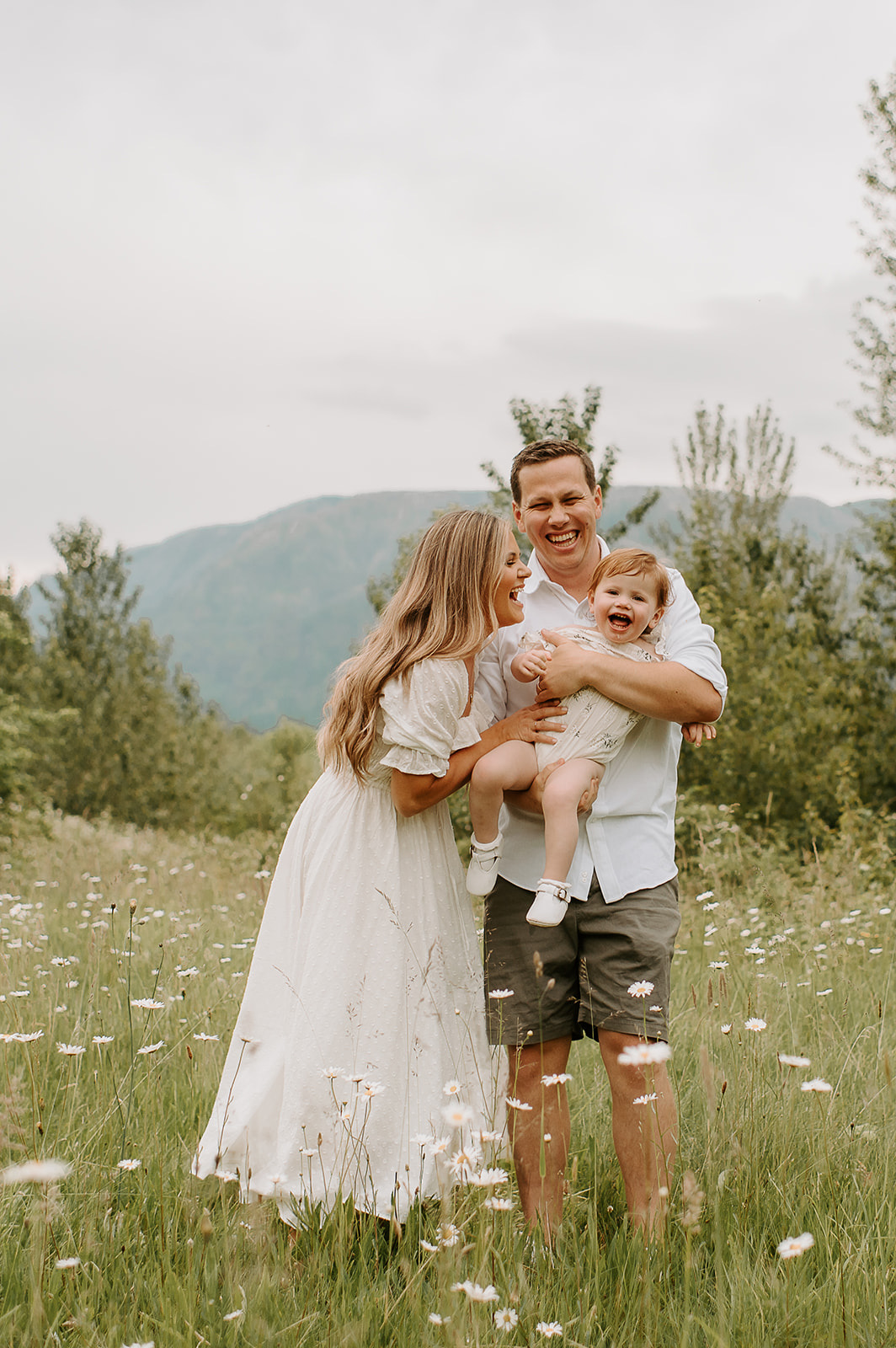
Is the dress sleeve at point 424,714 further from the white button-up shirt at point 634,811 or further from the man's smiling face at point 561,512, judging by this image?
the man's smiling face at point 561,512

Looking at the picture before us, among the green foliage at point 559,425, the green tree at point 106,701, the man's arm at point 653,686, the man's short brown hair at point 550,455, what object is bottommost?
the green tree at point 106,701

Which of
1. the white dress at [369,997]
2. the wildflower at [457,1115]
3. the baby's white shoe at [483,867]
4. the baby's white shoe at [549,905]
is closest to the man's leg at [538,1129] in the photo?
the white dress at [369,997]

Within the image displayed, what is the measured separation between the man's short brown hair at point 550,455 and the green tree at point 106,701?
20.4 m

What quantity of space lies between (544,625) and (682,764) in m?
8.29

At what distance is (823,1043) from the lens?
3656mm

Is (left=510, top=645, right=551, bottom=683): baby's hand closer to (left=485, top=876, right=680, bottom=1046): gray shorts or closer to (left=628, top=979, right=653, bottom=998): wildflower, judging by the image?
(left=485, top=876, right=680, bottom=1046): gray shorts

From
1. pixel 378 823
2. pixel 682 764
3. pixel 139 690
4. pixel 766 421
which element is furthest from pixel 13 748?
pixel 766 421

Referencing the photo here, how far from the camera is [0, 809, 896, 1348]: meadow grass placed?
193 cm

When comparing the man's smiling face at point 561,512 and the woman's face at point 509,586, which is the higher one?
the man's smiling face at point 561,512

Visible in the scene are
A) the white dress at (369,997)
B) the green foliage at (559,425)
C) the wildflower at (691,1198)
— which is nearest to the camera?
the wildflower at (691,1198)

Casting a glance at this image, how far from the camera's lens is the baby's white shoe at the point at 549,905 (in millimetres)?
2590

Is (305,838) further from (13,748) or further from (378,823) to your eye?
(13,748)

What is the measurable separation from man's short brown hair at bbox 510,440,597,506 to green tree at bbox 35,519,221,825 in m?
20.4

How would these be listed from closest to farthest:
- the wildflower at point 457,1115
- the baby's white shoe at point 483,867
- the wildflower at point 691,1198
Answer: the wildflower at point 691,1198 → the wildflower at point 457,1115 → the baby's white shoe at point 483,867
